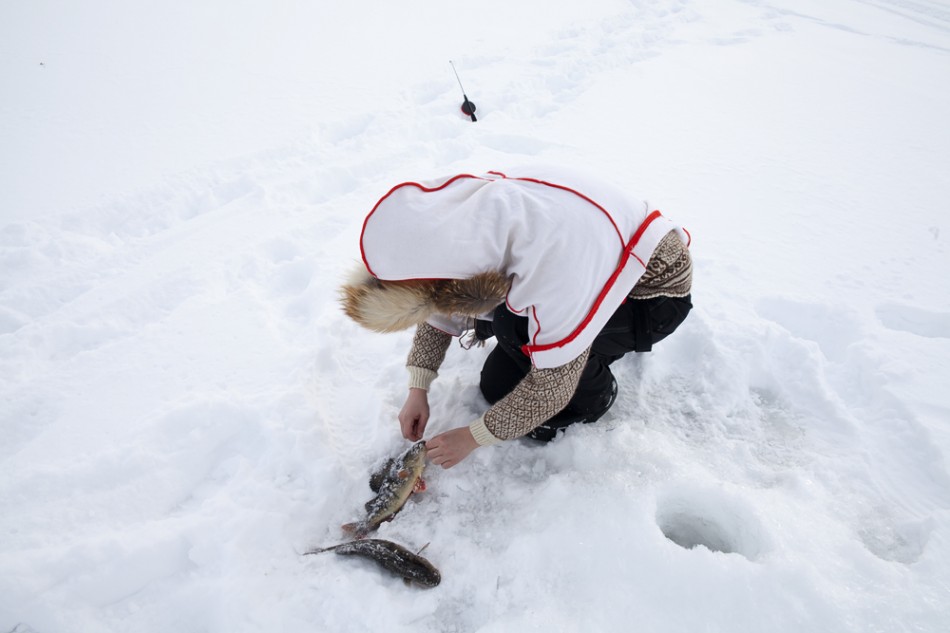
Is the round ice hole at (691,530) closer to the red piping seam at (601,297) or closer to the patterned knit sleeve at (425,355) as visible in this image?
the red piping seam at (601,297)

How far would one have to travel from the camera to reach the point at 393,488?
5.27 ft

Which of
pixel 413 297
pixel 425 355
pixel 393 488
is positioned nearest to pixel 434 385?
pixel 425 355

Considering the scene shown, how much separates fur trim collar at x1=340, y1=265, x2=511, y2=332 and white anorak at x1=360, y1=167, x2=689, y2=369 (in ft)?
0.10

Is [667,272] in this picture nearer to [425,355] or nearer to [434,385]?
[425,355]

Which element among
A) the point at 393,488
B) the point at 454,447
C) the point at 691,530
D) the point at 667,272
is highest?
the point at 667,272

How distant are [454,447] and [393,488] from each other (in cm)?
25

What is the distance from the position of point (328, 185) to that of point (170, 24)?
379 centimetres

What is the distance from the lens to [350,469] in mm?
1761

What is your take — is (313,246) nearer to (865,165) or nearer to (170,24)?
(865,165)

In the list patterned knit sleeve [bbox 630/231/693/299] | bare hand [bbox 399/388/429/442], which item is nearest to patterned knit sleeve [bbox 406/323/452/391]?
bare hand [bbox 399/388/429/442]

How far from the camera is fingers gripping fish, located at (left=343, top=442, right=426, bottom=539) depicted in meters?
1.59

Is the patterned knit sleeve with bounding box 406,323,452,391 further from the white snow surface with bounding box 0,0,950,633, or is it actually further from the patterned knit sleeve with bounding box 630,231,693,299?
the patterned knit sleeve with bounding box 630,231,693,299

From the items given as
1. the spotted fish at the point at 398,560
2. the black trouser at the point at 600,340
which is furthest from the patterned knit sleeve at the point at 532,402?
the spotted fish at the point at 398,560

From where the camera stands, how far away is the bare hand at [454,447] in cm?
154
